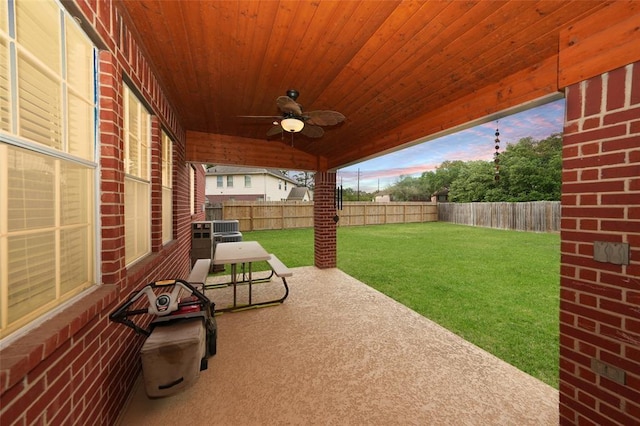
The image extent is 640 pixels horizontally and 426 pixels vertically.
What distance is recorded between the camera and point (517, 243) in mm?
9281

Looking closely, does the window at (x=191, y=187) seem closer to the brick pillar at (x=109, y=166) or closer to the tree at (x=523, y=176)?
the brick pillar at (x=109, y=166)

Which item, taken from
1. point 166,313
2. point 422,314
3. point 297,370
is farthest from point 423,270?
point 166,313

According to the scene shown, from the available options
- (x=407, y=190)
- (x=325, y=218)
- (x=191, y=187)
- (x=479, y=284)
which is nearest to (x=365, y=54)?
(x=325, y=218)

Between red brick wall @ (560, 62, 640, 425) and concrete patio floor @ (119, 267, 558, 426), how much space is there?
51cm

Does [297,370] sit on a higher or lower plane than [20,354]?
lower

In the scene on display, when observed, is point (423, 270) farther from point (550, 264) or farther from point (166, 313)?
point (166, 313)

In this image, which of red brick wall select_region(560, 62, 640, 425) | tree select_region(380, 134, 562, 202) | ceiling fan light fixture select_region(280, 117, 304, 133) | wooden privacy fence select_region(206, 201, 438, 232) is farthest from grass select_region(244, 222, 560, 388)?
tree select_region(380, 134, 562, 202)

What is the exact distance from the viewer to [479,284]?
16.0 ft

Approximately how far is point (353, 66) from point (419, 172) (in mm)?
41141

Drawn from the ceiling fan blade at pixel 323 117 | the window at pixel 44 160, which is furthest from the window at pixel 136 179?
the ceiling fan blade at pixel 323 117

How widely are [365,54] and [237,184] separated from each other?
21268mm

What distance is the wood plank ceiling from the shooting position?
165cm

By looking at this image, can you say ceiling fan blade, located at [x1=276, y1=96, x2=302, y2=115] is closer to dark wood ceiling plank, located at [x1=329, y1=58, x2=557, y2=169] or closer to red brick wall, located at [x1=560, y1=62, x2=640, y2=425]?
dark wood ceiling plank, located at [x1=329, y1=58, x2=557, y2=169]

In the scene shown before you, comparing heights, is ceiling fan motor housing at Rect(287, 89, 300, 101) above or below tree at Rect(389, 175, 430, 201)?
below
